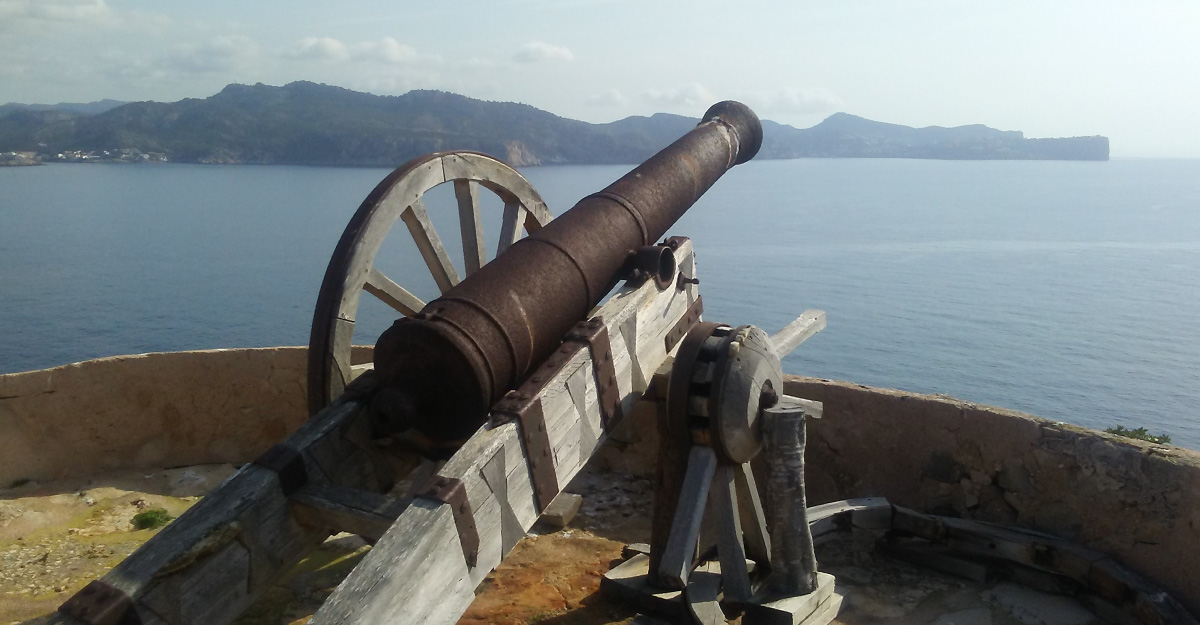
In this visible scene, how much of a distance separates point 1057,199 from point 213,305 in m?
42.4

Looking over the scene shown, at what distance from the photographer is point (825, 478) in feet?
16.9

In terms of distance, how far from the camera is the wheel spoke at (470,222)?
15.3 ft

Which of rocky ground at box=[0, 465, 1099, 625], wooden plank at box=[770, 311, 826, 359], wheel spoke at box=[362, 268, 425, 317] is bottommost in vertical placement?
rocky ground at box=[0, 465, 1099, 625]

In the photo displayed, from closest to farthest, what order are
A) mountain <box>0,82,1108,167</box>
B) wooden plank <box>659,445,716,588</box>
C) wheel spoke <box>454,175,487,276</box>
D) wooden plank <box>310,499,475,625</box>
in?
wooden plank <box>310,499,475,625</box>, wooden plank <box>659,445,716,588</box>, wheel spoke <box>454,175,487,276</box>, mountain <box>0,82,1108,167</box>

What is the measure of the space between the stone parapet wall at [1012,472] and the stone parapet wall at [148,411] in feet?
10.5

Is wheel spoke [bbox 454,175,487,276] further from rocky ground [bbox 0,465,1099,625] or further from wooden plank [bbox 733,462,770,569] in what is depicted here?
wooden plank [bbox 733,462,770,569]

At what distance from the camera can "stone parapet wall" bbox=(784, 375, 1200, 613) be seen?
406 cm

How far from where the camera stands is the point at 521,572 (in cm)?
429

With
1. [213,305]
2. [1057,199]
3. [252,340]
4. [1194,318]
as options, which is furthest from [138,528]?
[1057,199]

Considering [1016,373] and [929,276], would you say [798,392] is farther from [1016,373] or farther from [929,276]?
[929,276]

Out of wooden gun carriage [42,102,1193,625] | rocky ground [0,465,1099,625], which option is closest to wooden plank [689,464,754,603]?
wooden gun carriage [42,102,1193,625]

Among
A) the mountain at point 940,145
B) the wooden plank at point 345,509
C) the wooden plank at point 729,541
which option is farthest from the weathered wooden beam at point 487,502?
the mountain at point 940,145

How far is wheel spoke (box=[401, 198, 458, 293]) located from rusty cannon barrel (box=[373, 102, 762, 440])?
32.6 inches

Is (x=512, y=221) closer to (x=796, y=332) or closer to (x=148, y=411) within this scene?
(x=796, y=332)
